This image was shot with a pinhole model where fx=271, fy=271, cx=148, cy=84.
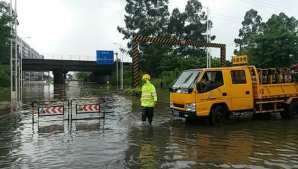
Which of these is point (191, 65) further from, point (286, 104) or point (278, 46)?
point (286, 104)

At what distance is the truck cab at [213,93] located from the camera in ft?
32.0

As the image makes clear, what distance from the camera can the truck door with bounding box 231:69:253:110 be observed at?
10.4 m

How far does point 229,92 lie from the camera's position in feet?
33.6

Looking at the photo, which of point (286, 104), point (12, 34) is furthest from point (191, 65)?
point (286, 104)

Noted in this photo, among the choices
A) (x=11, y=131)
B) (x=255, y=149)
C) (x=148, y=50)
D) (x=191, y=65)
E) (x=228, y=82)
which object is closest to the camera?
(x=255, y=149)

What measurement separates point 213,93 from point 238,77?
4.54 ft

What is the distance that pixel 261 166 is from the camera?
568 centimetres

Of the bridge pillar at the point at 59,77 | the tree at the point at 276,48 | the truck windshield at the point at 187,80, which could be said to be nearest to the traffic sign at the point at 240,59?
the truck windshield at the point at 187,80

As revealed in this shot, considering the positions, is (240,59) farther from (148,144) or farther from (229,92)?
(148,144)

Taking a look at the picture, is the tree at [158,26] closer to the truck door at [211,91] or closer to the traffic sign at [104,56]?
the traffic sign at [104,56]

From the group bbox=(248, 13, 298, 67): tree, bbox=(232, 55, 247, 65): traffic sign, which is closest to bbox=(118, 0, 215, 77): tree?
bbox=(248, 13, 298, 67): tree

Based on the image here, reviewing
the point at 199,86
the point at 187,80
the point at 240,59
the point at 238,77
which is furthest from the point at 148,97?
the point at 240,59

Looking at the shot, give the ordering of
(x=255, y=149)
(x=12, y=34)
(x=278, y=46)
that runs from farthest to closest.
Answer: (x=278, y=46) < (x=12, y=34) < (x=255, y=149)

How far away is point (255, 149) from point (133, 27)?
53.2 metres
